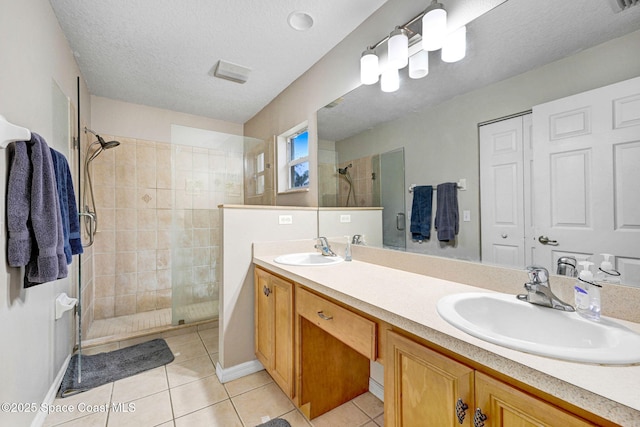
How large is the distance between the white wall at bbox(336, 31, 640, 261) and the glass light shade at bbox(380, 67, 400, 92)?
208 millimetres

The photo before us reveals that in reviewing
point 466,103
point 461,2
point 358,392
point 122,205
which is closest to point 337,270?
point 358,392

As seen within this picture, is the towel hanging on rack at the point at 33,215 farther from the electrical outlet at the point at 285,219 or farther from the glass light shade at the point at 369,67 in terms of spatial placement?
the glass light shade at the point at 369,67

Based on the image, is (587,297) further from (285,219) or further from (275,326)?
(285,219)

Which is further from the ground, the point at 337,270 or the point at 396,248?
the point at 396,248

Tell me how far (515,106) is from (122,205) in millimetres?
3472

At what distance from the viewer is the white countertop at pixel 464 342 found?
47cm

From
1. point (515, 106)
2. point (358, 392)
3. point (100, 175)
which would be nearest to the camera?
point (515, 106)

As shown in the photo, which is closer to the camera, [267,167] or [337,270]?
[337,270]

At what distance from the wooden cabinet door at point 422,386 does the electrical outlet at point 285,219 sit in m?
1.30

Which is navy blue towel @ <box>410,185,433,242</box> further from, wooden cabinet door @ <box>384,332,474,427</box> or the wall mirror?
wooden cabinet door @ <box>384,332,474,427</box>

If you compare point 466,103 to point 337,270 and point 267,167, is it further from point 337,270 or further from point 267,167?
point 267,167

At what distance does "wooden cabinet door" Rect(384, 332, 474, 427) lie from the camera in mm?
683

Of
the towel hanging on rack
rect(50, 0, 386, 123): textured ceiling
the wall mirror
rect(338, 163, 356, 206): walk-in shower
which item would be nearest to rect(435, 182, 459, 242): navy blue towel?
the wall mirror

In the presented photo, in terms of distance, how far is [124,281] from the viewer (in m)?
2.95
